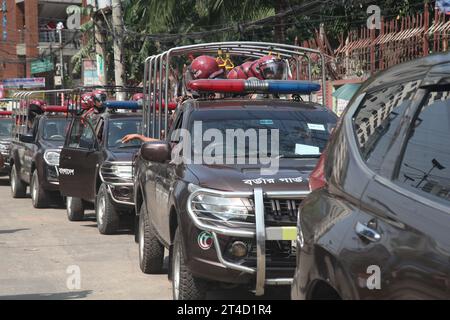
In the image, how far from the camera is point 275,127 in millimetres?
7152

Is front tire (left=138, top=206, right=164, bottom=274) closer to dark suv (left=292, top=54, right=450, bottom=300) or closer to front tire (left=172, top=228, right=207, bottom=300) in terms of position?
front tire (left=172, top=228, right=207, bottom=300)

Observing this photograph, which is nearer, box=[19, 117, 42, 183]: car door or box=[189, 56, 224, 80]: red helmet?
box=[189, 56, 224, 80]: red helmet

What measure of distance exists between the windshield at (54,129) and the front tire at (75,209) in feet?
10.1

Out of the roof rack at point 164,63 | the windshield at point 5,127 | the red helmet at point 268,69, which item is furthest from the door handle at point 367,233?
the windshield at point 5,127

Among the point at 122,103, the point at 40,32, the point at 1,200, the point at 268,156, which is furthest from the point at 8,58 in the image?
the point at 268,156

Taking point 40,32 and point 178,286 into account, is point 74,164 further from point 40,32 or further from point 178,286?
point 40,32

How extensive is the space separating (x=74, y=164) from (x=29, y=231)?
1300mm

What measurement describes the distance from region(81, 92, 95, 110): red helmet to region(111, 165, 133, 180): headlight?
4.14 m

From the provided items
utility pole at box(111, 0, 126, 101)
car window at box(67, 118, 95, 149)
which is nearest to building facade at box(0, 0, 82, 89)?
utility pole at box(111, 0, 126, 101)

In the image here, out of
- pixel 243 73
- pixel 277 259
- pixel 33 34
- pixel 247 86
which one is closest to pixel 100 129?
pixel 243 73

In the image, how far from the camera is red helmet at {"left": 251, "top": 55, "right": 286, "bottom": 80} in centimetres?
995

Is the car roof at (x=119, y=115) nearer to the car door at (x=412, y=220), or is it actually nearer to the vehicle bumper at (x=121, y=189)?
the vehicle bumper at (x=121, y=189)

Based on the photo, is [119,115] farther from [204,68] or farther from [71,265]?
[71,265]

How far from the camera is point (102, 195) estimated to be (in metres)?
11.4
